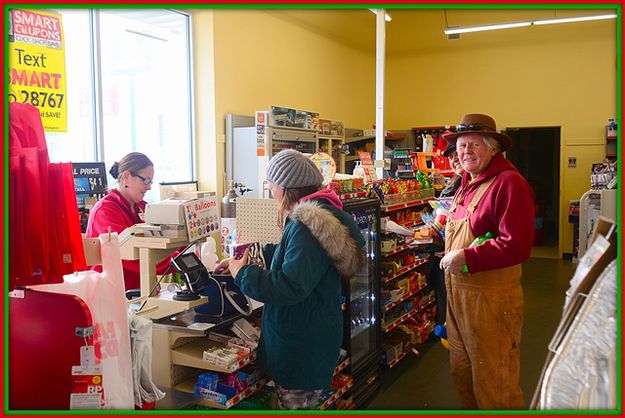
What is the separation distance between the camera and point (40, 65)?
5.81 m

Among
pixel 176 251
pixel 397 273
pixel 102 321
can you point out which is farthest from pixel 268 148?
pixel 102 321

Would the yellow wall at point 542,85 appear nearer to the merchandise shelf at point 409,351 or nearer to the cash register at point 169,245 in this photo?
the merchandise shelf at point 409,351

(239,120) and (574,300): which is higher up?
(239,120)

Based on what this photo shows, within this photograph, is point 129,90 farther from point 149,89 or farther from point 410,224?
point 410,224

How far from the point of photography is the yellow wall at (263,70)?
793 centimetres

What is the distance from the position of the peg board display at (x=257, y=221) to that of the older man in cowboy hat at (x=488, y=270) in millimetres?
945

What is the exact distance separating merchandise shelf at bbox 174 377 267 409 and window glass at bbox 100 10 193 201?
4699mm

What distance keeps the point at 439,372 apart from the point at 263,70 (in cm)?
588

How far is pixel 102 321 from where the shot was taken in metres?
2.14

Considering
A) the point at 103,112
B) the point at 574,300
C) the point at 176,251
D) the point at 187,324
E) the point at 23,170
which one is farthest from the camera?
the point at 103,112

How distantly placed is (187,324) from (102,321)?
62cm

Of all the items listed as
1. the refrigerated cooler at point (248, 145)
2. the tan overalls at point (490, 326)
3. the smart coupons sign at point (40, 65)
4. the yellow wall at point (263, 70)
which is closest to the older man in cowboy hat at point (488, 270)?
the tan overalls at point (490, 326)

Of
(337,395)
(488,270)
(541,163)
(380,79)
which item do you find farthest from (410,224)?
(541,163)

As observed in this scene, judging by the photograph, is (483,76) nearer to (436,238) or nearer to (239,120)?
(239,120)
